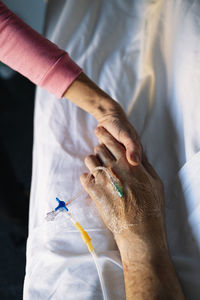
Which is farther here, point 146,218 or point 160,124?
point 160,124

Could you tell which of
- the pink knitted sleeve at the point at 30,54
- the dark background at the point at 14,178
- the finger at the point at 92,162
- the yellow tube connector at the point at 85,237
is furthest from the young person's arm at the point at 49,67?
the dark background at the point at 14,178

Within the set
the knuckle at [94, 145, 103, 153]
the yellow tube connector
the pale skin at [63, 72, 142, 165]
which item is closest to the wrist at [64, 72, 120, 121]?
the pale skin at [63, 72, 142, 165]

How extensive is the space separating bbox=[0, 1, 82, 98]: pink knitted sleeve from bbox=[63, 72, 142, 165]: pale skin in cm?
5

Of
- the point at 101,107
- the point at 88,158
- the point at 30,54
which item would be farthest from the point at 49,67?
the point at 88,158

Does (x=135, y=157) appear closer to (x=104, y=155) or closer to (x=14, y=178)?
(x=104, y=155)

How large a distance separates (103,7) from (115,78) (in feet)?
1.33

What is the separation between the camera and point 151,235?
695mm

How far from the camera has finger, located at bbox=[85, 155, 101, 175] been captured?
80cm

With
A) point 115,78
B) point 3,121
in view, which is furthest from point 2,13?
point 3,121

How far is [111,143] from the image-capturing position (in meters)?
0.84

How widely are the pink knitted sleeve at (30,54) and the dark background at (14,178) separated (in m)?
0.45

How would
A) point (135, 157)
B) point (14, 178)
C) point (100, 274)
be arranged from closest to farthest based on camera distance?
1. point (100, 274)
2. point (135, 157)
3. point (14, 178)

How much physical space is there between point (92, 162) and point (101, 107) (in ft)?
0.66

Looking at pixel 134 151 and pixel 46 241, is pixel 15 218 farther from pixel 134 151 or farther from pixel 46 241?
pixel 134 151
